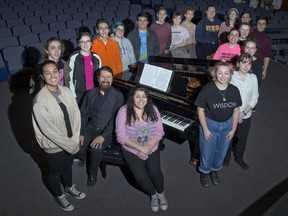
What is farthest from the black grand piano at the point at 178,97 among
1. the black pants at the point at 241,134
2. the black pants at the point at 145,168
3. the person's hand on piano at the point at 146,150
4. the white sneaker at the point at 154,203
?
the black pants at the point at 241,134

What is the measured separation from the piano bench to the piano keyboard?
65 cm

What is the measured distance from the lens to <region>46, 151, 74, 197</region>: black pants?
9.32ft

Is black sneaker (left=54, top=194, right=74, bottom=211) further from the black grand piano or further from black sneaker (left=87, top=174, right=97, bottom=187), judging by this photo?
the black grand piano

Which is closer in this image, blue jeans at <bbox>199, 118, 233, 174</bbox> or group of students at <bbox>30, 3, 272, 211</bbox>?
group of students at <bbox>30, 3, 272, 211</bbox>

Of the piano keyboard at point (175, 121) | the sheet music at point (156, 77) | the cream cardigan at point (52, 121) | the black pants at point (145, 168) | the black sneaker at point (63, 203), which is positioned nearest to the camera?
the cream cardigan at point (52, 121)

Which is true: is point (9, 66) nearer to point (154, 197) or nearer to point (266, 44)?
point (154, 197)

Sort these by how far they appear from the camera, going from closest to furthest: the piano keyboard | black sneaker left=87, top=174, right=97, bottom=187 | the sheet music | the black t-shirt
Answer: the black t-shirt → the piano keyboard → the sheet music → black sneaker left=87, top=174, right=97, bottom=187

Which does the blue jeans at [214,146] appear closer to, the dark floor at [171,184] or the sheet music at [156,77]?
the dark floor at [171,184]

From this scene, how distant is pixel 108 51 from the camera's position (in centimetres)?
427

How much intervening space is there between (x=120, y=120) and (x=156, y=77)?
83cm

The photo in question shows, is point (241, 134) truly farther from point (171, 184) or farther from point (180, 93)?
point (171, 184)

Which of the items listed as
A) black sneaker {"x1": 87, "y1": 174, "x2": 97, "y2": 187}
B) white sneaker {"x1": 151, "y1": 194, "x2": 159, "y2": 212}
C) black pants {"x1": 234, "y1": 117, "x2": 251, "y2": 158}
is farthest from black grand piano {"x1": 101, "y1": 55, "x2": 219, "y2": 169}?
black pants {"x1": 234, "y1": 117, "x2": 251, "y2": 158}

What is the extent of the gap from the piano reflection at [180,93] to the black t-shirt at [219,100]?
0.98 feet

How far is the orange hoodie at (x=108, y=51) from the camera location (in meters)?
4.27
